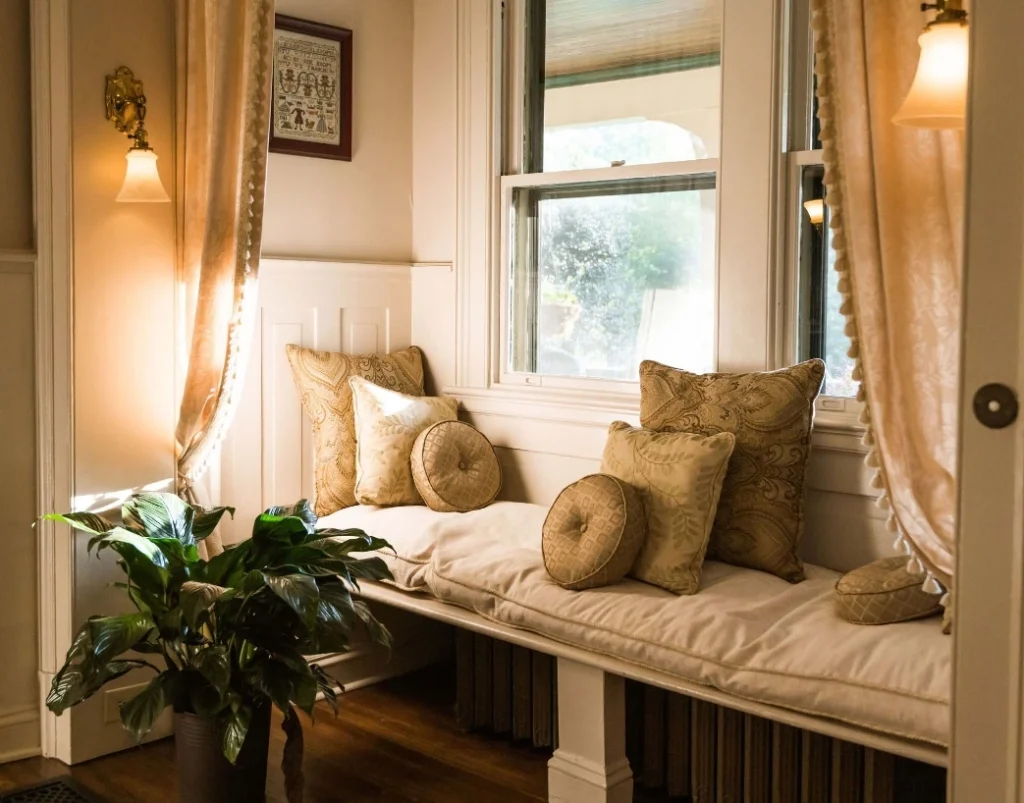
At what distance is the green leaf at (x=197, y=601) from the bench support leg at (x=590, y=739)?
0.85 m

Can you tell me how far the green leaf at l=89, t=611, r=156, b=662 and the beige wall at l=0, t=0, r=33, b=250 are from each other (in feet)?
3.66

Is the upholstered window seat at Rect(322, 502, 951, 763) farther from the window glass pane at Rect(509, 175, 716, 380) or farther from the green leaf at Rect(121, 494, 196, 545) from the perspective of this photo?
the window glass pane at Rect(509, 175, 716, 380)

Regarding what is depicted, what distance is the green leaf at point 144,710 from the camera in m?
2.55

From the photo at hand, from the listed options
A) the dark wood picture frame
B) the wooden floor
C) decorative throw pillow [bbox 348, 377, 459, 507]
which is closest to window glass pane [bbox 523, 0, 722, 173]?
the dark wood picture frame

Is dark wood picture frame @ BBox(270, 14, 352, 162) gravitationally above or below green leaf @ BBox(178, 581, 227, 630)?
above

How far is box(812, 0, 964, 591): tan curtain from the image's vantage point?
2.03 meters

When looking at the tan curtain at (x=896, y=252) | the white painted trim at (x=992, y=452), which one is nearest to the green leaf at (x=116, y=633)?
the tan curtain at (x=896, y=252)

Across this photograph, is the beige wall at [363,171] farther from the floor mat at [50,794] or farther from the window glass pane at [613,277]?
the floor mat at [50,794]

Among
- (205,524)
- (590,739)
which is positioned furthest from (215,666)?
(590,739)

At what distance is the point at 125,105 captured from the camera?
3.11 m

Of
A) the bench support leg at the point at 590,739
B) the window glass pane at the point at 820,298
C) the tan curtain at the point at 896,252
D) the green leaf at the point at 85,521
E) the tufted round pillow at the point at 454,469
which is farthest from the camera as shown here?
the tufted round pillow at the point at 454,469

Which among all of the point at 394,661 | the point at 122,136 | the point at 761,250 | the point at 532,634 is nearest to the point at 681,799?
the point at 532,634

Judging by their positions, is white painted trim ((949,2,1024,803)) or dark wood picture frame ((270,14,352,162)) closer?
white painted trim ((949,2,1024,803))

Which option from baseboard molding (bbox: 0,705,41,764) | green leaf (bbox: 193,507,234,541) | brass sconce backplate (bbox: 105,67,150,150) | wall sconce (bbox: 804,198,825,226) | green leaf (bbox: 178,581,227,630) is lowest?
baseboard molding (bbox: 0,705,41,764)
